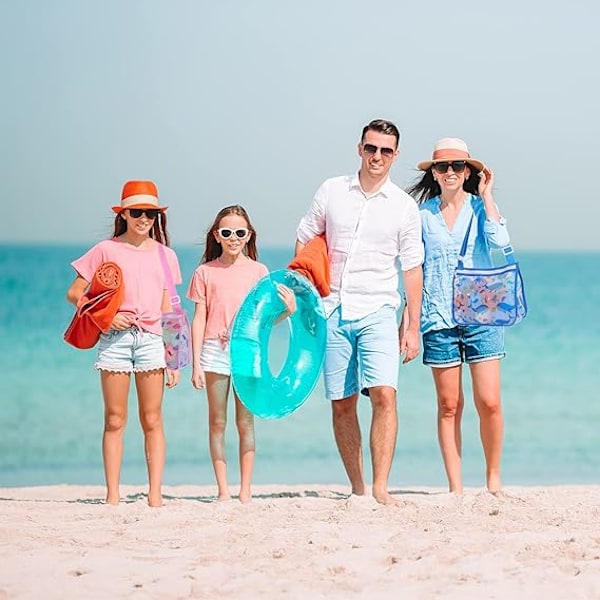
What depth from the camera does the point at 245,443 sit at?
21.3 feet

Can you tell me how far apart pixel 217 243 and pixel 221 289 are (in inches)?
10.9

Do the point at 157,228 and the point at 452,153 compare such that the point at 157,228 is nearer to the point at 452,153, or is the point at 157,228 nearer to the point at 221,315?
the point at 221,315

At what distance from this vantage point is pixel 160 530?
561cm

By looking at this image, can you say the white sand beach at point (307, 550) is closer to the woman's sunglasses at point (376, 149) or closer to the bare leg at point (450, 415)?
the bare leg at point (450, 415)

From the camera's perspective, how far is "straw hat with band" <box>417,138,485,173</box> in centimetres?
642

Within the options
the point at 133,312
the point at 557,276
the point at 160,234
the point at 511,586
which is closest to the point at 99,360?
the point at 133,312

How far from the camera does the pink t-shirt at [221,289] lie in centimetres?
640

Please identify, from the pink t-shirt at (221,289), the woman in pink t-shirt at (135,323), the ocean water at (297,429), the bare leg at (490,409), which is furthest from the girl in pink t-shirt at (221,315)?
the ocean water at (297,429)

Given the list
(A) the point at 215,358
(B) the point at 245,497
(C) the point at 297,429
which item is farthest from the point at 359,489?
(C) the point at 297,429

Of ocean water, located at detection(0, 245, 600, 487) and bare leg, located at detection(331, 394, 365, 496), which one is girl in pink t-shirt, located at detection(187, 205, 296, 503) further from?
ocean water, located at detection(0, 245, 600, 487)

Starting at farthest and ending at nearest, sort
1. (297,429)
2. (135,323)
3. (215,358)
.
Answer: (297,429) → (215,358) → (135,323)

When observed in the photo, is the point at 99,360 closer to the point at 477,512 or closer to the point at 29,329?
the point at 477,512

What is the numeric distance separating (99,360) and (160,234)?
69cm

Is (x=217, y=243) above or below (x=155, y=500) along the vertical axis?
above
